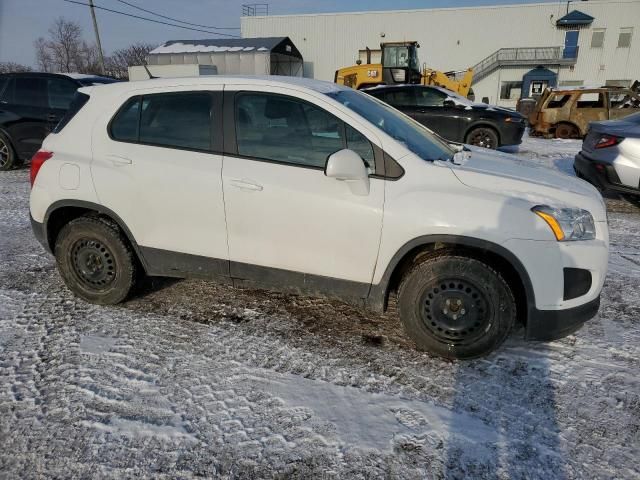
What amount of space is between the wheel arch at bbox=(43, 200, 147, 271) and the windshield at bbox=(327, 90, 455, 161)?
185 centimetres

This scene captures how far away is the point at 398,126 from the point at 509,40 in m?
40.4

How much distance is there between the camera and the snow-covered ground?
206 cm

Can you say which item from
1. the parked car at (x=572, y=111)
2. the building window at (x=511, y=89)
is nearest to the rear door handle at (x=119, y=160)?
the parked car at (x=572, y=111)

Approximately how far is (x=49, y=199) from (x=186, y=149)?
1232 mm

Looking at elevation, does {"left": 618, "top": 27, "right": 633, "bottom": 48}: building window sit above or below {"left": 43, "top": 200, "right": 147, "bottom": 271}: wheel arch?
above

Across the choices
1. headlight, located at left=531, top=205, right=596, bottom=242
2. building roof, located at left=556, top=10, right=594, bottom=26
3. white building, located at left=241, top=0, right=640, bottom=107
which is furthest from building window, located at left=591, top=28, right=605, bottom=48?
headlight, located at left=531, top=205, right=596, bottom=242

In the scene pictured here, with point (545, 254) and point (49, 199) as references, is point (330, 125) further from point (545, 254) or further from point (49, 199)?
point (49, 199)

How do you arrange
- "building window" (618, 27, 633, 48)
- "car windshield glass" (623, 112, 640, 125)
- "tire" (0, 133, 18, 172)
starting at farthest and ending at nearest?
"building window" (618, 27, 633, 48), "tire" (0, 133, 18, 172), "car windshield glass" (623, 112, 640, 125)

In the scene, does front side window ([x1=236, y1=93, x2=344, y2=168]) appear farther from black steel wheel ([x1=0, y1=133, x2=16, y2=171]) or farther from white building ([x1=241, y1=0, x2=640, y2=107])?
white building ([x1=241, y1=0, x2=640, y2=107])

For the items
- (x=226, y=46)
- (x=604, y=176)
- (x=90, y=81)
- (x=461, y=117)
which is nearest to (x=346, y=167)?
(x=604, y=176)

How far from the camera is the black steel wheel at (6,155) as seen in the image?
27.5 feet

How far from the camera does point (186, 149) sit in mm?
3082

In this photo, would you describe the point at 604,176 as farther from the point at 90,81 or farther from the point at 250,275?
the point at 90,81

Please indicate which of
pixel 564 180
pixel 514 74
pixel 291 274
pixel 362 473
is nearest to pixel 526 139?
pixel 564 180
